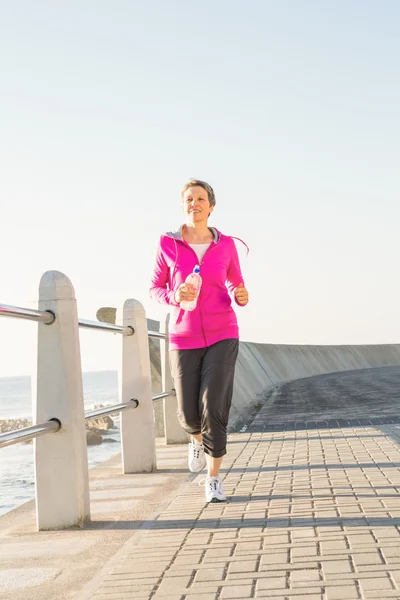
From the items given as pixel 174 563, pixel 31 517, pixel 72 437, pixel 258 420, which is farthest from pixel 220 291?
pixel 258 420

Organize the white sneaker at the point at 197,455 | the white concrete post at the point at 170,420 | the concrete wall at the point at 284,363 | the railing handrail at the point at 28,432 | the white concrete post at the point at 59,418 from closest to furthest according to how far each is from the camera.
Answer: the railing handrail at the point at 28,432 < the white concrete post at the point at 59,418 < the white sneaker at the point at 197,455 < the white concrete post at the point at 170,420 < the concrete wall at the point at 284,363

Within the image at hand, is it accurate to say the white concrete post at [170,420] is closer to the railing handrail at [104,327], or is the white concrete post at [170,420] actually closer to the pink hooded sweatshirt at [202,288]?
the railing handrail at [104,327]

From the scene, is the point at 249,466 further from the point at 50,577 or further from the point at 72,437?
the point at 50,577

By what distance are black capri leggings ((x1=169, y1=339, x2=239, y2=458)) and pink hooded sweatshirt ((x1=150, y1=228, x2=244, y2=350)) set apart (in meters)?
0.06

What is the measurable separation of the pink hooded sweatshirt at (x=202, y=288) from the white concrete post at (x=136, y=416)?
1.34 meters

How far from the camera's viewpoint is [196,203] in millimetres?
5492

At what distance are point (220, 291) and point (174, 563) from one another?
2100 millimetres

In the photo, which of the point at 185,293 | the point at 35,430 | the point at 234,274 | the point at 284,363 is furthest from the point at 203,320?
the point at 284,363

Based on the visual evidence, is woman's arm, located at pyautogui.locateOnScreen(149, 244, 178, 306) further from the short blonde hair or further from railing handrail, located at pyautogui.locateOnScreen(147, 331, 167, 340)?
railing handrail, located at pyautogui.locateOnScreen(147, 331, 167, 340)

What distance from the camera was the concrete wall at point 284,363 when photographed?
1468 centimetres

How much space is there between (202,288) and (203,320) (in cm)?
19

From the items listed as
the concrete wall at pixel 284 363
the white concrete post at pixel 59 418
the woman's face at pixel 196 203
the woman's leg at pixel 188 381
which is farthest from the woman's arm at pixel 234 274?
the concrete wall at pixel 284 363

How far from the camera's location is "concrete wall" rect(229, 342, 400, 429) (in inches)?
578

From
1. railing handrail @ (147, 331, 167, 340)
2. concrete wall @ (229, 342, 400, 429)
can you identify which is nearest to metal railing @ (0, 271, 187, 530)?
railing handrail @ (147, 331, 167, 340)
